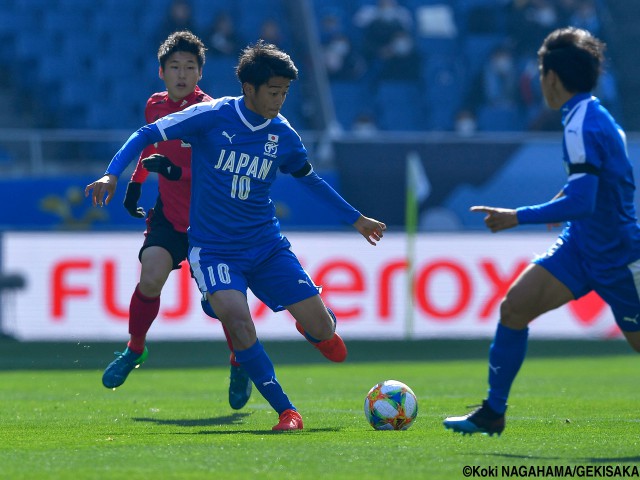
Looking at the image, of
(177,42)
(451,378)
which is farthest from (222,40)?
(177,42)

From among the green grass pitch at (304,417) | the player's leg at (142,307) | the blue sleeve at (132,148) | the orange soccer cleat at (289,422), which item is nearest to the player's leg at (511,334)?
the green grass pitch at (304,417)

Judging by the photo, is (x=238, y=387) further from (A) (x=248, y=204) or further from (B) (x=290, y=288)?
(A) (x=248, y=204)

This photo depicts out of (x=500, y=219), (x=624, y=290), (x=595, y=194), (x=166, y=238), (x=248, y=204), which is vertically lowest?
(x=166, y=238)

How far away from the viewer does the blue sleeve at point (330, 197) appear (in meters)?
7.36

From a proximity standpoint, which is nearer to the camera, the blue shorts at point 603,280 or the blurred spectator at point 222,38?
the blue shorts at point 603,280

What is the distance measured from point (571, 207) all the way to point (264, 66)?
210 centimetres

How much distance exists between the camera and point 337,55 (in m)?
19.4

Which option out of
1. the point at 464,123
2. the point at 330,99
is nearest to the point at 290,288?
the point at 330,99

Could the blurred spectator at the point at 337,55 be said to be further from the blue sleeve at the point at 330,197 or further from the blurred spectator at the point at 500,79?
the blue sleeve at the point at 330,197

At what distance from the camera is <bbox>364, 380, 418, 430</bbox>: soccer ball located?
265 inches

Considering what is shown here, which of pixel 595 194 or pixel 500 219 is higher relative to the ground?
pixel 595 194

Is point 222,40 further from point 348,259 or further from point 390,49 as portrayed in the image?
point 348,259

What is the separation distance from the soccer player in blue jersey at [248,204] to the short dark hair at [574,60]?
162 cm

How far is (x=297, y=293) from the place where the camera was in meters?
7.20
